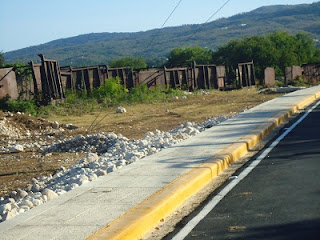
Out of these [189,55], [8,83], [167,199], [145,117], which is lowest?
[189,55]

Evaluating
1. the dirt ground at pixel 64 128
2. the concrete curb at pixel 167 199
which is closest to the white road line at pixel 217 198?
the concrete curb at pixel 167 199

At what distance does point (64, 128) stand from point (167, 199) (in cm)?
1596

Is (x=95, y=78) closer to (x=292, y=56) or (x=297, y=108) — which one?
(x=297, y=108)

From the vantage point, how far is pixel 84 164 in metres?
14.0

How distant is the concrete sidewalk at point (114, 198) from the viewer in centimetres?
742

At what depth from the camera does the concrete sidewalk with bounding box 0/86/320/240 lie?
24.3ft

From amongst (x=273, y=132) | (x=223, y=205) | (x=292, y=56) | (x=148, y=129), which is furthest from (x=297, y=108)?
(x=292, y=56)

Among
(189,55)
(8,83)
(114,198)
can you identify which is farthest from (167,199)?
(189,55)

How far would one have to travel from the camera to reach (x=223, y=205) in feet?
28.5

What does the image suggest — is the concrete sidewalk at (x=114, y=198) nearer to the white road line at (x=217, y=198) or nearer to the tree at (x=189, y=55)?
the white road line at (x=217, y=198)

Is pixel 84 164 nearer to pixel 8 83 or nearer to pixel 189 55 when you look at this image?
pixel 8 83

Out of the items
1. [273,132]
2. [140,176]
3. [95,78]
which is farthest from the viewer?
[95,78]

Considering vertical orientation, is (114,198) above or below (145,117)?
above

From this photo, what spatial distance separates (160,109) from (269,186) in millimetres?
23087
